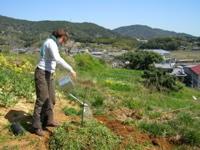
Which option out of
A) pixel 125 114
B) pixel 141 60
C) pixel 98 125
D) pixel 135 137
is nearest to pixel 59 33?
pixel 98 125

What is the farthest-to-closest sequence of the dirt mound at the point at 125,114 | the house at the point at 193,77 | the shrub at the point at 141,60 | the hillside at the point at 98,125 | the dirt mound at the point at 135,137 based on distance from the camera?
the shrub at the point at 141,60
the house at the point at 193,77
the dirt mound at the point at 125,114
the dirt mound at the point at 135,137
the hillside at the point at 98,125

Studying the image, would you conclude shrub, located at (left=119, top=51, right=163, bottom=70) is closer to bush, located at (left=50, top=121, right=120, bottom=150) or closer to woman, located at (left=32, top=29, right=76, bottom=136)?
bush, located at (left=50, top=121, right=120, bottom=150)

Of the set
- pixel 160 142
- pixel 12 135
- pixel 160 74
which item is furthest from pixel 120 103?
pixel 160 74

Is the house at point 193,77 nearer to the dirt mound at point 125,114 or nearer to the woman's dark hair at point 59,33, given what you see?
the dirt mound at point 125,114

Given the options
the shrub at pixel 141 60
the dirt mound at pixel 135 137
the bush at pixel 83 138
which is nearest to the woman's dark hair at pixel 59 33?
the bush at pixel 83 138

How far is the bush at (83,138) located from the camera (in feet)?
18.5

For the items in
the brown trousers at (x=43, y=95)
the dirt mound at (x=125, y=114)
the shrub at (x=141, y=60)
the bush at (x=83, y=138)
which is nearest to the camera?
the bush at (x=83, y=138)

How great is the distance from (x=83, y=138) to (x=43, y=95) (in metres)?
0.88

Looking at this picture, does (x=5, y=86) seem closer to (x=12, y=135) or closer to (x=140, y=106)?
(x=12, y=135)

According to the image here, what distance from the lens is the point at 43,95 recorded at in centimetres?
593

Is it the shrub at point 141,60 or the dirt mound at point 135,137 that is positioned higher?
the dirt mound at point 135,137

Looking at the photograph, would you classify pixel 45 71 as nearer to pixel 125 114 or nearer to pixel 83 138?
pixel 83 138

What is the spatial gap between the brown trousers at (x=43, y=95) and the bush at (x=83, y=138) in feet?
1.06

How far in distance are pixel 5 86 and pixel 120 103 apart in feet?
8.67
